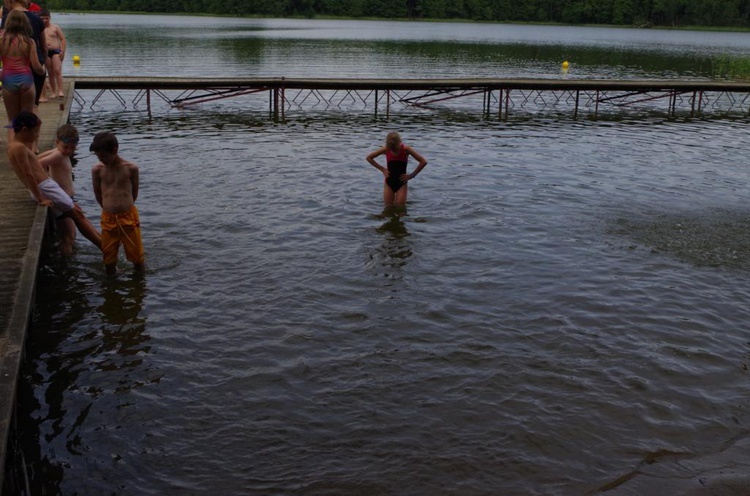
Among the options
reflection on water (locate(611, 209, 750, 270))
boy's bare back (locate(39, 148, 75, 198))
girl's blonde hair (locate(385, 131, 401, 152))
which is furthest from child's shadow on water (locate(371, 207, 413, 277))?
boy's bare back (locate(39, 148, 75, 198))

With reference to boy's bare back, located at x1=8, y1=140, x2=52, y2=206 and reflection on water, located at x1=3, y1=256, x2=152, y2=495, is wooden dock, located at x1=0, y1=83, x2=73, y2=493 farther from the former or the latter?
reflection on water, located at x1=3, y1=256, x2=152, y2=495

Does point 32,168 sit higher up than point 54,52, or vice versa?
point 54,52

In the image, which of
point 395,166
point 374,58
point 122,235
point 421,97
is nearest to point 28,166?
point 122,235

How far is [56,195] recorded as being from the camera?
9062 millimetres

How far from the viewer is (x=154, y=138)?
19656 millimetres

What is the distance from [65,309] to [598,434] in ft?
19.9

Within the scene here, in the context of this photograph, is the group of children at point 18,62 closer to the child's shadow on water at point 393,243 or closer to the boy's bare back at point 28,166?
the boy's bare back at point 28,166

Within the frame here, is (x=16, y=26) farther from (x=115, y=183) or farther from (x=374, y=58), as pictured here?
(x=374, y=58)

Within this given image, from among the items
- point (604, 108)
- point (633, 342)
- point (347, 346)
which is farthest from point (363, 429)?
point (604, 108)

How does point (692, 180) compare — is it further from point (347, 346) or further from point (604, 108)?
point (604, 108)

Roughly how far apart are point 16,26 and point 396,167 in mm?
6372

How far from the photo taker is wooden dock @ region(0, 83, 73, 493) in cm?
520

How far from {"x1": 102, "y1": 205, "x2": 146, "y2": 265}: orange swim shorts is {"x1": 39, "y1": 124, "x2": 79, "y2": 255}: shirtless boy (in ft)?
3.33

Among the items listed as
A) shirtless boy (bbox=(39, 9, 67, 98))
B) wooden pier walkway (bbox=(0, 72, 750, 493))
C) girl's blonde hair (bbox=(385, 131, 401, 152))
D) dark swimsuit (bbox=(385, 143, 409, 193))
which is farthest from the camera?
shirtless boy (bbox=(39, 9, 67, 98))
